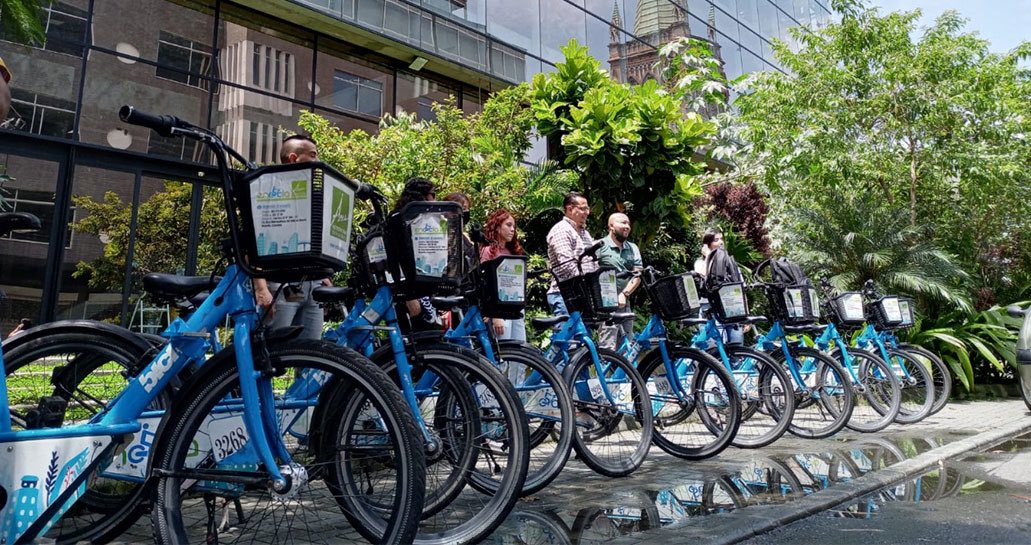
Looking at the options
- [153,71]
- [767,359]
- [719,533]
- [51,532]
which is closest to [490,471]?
[719,533]

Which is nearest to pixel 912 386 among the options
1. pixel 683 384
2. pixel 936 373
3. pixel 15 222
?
pixel 936 373

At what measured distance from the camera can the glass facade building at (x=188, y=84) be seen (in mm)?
9805

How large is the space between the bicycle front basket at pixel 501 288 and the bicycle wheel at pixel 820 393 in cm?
331

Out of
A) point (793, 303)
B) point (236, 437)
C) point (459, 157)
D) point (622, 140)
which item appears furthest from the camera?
point (622, 140)

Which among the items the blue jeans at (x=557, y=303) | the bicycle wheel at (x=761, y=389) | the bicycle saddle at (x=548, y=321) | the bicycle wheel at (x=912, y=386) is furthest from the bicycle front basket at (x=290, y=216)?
the bicycle wheel at (x=912, y=386)

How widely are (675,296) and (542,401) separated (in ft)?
5.25

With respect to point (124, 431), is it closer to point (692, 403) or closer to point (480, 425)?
point (480, 425)

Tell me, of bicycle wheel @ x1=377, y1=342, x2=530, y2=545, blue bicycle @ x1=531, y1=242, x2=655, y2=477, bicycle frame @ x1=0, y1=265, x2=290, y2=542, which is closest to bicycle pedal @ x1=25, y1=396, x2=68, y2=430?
bicycle frame @ x1=0, y1=265, x2=290, y2=542

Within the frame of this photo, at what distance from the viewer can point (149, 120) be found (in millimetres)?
2520

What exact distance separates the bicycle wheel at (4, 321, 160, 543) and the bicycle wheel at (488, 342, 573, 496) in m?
1.84

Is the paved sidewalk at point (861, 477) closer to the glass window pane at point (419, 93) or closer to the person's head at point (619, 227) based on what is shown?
the person's head at point (619, 227)

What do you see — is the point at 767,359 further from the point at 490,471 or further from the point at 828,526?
the point at 490,471

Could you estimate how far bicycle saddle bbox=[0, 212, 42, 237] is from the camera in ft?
8.68

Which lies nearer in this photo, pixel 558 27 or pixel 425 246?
pixel 425 246
